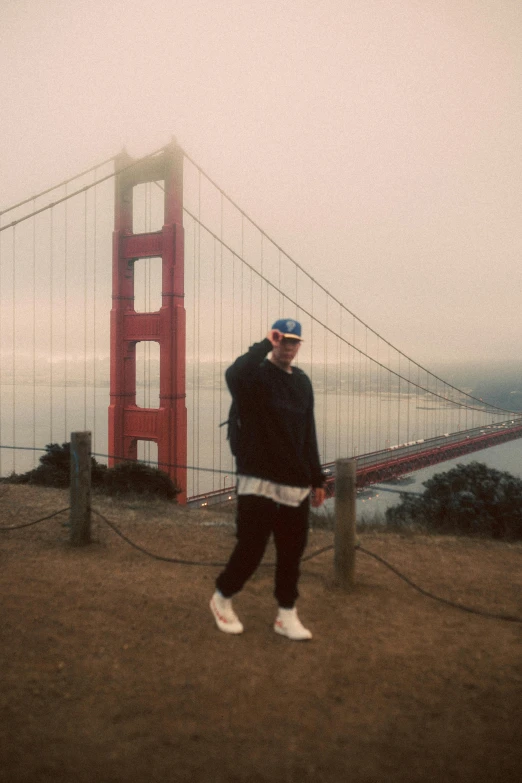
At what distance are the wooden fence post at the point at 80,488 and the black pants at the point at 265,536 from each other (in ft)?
7.64

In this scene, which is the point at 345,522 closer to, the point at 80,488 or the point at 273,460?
the point at 273,460

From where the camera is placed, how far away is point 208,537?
18.1 ft

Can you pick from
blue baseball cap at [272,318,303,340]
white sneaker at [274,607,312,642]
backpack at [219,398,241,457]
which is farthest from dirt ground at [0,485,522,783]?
blue baseball cap at [272,318,303,340]

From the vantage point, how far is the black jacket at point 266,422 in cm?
Result: 286

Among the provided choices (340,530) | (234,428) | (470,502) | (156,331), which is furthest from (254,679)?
(156,331)

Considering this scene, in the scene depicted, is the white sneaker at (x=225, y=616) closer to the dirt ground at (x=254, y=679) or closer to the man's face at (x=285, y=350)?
the dirt ground at (x=254, y=679)

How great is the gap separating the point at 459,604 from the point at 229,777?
7.33 feet

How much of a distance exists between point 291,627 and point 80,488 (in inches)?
103

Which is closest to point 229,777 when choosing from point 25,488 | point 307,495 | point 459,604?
point 307,495

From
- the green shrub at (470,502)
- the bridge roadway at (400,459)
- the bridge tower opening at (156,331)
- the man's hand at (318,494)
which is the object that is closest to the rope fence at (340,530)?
the man's hand at (318,494)

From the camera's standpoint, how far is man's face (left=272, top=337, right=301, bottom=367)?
293 centimetres

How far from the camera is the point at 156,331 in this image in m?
16.3

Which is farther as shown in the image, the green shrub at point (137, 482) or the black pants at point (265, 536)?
the green shrub at point (137, 482)

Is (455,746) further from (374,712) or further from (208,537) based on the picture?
(208,537)
